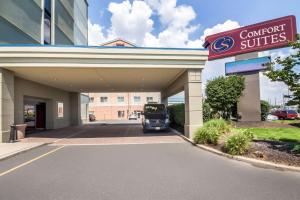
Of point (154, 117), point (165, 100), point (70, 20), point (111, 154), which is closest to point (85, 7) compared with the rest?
point (70, 20)

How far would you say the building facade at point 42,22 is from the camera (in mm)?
17328

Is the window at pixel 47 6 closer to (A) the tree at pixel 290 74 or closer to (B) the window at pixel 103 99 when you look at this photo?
(A) the tree at pixel 290 74

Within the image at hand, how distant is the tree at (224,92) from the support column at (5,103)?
14.6m

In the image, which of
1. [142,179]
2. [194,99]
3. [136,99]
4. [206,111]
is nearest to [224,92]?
[206,111]

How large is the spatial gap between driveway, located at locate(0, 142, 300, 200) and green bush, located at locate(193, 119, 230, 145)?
2210mm

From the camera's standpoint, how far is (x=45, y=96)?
2259 cm

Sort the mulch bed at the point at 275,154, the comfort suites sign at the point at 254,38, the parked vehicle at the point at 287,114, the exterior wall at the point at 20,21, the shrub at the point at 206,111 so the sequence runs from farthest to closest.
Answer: the parked vehicle at the point at 287,114 < the comfort suites sign at the point at 254,38 < the shrub at the point at 206,111 < the exterior wall at the point at 20,21 < the mulch bed at the point at 275,154

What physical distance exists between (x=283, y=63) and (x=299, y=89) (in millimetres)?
1229

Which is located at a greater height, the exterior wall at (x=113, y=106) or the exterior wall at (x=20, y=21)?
the exterior wall at (x=20, y=21)

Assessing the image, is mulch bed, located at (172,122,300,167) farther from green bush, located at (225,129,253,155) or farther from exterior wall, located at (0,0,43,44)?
exterior wall, located at (0,0,43,44)

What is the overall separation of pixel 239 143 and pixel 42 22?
21.4 m

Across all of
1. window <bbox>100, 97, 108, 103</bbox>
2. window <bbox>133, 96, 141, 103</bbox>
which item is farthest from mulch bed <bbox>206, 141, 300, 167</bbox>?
window <bbox>100, 97, 108, 103</bbox>

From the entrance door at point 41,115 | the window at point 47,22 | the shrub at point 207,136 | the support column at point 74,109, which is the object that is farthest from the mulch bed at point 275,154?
the support column at point 74,109

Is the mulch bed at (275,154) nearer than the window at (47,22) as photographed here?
Yes
